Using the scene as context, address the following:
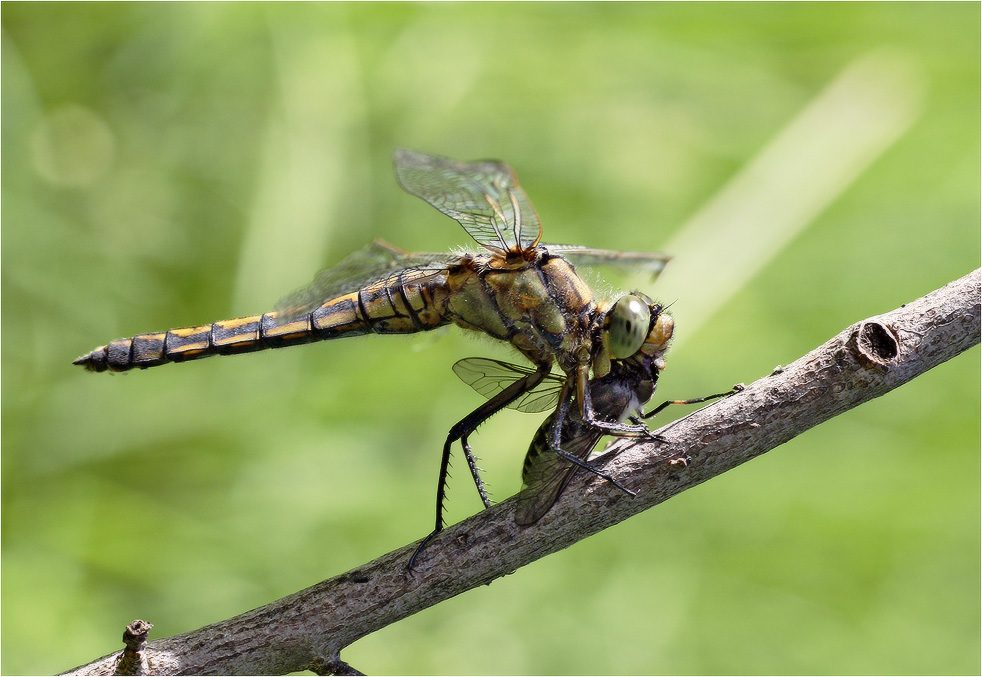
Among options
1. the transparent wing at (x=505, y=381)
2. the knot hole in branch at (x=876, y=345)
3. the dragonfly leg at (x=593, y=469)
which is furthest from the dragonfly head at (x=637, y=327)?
the knot hole in branch at (x=876, y=345)

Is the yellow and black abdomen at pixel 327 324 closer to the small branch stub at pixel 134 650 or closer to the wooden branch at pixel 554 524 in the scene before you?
the wooden branch at pixel 554 524

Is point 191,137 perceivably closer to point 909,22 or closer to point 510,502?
point 510,502

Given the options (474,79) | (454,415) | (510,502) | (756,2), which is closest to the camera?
(510,502)

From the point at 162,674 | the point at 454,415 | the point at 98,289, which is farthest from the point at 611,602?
the point at 98,289

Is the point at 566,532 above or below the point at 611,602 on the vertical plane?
below

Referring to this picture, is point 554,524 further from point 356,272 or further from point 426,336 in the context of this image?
point 426,336

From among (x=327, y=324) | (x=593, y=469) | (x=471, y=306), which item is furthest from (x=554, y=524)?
(x=327, y=324)
